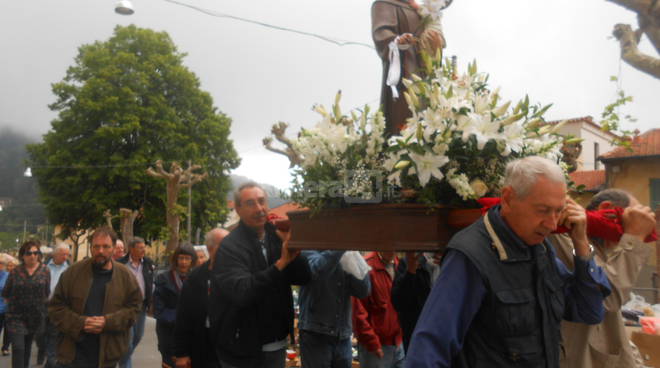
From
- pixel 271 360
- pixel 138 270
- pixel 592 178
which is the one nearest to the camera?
pixel 271 360

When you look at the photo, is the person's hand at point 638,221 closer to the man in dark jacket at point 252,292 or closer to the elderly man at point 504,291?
the elderly man at point 504,291

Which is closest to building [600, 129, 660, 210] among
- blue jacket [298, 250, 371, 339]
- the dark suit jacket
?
the dark suit jacket

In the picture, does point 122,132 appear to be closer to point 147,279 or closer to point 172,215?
point 172,215

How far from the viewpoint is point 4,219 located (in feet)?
288

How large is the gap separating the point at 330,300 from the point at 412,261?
161 centimetres

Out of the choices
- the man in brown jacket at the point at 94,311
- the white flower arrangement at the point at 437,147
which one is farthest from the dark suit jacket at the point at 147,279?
the white flower arrangement at the point at 437,147

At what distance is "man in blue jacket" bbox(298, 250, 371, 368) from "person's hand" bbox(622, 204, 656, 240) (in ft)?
8.49

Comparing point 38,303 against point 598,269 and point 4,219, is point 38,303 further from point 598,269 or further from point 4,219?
point 4,219

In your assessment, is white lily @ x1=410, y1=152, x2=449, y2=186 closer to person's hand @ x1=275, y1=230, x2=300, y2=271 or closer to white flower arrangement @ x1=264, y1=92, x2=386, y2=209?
white flower arrangement @ x1=264, y1=92, x2=386, y2=209

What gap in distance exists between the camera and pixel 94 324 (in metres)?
4.86

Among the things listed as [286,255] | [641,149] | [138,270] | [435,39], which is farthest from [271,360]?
[641,149]

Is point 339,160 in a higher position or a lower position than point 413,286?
higher

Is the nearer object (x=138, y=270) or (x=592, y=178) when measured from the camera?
(x=138, y=270)

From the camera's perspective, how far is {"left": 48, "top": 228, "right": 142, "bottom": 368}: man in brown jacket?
4824 millimetres
